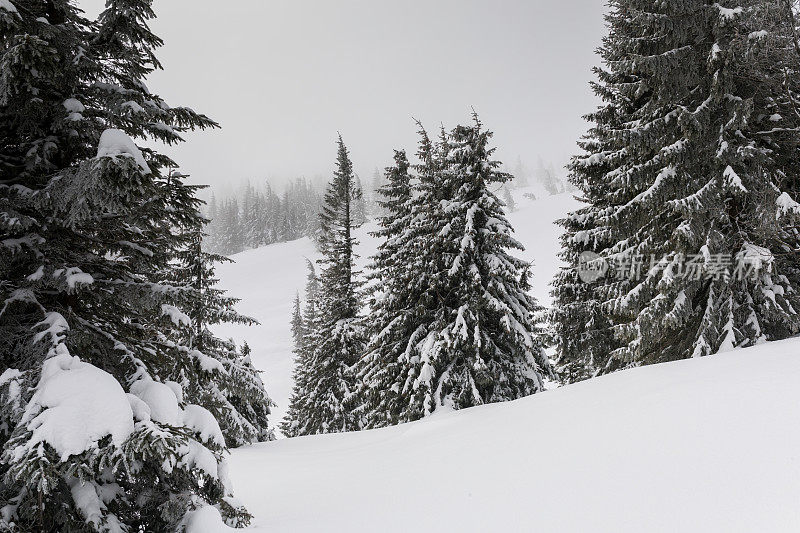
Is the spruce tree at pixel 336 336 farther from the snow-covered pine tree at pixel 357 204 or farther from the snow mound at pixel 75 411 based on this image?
the snow mound at pixel 75 411

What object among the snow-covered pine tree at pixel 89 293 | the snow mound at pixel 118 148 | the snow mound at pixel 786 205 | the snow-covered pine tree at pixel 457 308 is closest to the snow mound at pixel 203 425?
the snow-covered pine tree at pixel 89 293

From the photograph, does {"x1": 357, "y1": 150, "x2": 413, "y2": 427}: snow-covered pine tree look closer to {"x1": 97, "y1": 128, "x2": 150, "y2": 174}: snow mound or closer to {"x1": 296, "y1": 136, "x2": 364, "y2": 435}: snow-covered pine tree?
{"x1": 296, "y1": 136, "x2": 364, "y2": 435}: snow-covered pine tree

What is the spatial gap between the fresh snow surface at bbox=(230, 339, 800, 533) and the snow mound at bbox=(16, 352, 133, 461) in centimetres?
256

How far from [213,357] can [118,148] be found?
7.72 m

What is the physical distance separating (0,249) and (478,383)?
37.7ft

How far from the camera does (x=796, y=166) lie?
31.5 ft

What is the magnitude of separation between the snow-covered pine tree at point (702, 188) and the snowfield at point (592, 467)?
7.52 feet

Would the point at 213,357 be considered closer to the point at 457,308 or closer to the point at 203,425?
the point at 203,425

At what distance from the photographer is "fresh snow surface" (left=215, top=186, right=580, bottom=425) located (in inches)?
1810

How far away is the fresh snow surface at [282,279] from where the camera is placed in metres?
46.0

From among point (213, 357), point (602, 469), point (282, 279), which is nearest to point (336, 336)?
point (213, 357)

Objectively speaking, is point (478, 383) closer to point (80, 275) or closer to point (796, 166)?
point (796, 166)

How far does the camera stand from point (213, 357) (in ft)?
34.4

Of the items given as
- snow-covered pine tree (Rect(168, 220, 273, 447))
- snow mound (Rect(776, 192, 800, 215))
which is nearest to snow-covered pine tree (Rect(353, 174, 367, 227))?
snow-covered pine tree (Rect(168, 220, 273, 447))
